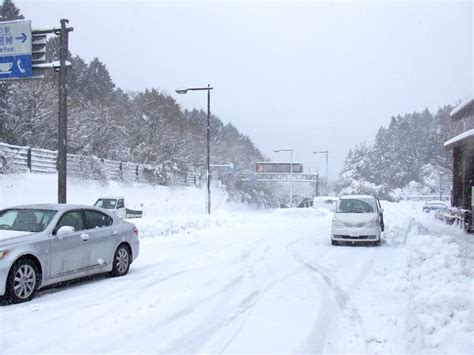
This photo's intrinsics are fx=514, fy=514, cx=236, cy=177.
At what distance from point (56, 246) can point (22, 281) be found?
0.85 metres

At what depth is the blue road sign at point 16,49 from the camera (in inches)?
639

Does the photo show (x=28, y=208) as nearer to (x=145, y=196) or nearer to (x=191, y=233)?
(x=191, y=233)

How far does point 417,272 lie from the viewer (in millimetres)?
8422

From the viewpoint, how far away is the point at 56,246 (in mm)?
8414

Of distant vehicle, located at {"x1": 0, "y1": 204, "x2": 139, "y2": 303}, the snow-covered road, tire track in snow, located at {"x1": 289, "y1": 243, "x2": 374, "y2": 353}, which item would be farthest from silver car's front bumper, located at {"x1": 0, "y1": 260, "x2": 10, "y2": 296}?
tire track in snow, located at {"x1": 289, "y1": 243, "x2": 374, "y2": 353}

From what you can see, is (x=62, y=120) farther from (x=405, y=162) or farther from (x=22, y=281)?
(x=405, y=162)

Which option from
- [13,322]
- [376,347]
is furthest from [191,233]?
[376,347]

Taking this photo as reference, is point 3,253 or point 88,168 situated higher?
point 88,168

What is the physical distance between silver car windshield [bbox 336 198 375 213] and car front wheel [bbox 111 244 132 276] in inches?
356

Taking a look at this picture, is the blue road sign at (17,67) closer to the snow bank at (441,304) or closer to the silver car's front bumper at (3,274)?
the silver car's front bumper at (3,274)

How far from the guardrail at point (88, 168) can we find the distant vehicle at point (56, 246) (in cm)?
1862

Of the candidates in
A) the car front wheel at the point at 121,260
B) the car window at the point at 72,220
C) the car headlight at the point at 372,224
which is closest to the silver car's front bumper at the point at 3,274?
the car window at the point at 72,220

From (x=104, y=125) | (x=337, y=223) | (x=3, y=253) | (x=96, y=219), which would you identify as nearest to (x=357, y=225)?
(x=337, y=223)

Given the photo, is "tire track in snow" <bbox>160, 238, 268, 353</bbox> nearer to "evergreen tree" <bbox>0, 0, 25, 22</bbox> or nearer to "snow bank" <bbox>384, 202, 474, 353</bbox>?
"snow bank" <bbox>384, 202, 474, 353</bbox>
